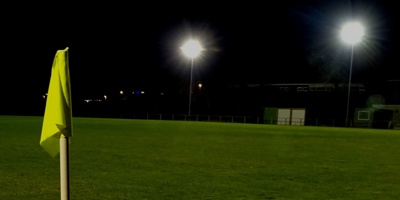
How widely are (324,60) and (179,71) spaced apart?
28.2m

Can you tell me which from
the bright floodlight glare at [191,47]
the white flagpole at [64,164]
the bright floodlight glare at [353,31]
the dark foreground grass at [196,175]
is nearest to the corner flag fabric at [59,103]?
the white flagpole at [64,164]

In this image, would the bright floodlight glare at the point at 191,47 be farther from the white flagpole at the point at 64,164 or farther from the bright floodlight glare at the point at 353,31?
the white flagpole at the point at 64,164

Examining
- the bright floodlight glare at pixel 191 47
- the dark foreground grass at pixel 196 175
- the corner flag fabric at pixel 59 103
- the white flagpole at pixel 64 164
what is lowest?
the dark foreground grass at pixel 196 175

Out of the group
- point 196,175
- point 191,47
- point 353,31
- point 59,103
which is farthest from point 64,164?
point 191,47

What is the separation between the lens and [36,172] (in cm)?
919

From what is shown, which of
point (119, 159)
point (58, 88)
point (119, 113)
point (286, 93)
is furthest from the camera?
point (286, 93)

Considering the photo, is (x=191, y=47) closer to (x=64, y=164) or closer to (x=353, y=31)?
(x=353, y=31)

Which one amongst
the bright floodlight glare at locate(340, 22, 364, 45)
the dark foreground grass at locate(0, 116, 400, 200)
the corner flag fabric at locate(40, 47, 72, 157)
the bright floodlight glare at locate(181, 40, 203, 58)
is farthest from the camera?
the bright floodlight glare at locate(181, 40, 203, 58)

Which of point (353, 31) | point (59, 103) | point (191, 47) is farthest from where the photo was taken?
point (191, 47)

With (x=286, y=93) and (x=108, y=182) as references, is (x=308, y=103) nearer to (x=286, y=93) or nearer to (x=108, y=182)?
(x=286, y=93)

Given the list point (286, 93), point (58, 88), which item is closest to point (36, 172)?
point (58, 88)

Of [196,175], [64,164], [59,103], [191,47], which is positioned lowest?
[196,175]

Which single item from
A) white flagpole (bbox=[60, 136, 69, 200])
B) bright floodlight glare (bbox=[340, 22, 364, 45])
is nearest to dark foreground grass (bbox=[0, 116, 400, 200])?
white flagpole (bbox=[60, 136, 69, 200])

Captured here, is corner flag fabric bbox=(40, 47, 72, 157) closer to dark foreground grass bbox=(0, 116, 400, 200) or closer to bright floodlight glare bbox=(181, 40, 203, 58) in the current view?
dark foreground grass bbox=(0, 116, 400, 200)
